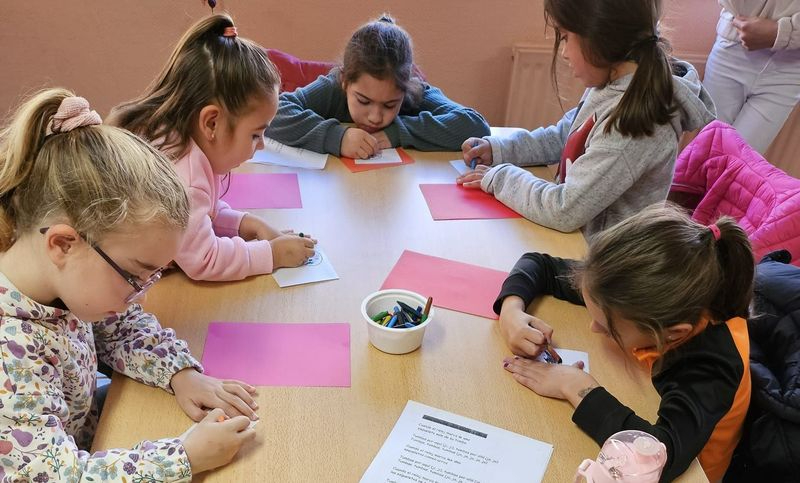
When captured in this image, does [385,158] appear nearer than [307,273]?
No

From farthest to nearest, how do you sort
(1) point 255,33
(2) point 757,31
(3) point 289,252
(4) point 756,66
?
(1) point 255,33, (4) point 756,66, (2) point 757,31, (3) point 289,252

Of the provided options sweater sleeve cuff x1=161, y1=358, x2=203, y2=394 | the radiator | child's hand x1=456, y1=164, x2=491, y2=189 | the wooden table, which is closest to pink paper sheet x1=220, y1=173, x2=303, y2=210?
the wooden table

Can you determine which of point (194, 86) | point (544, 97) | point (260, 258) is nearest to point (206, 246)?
point (260, 258)

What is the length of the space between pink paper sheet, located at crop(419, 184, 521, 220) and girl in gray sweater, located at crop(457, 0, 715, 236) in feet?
0.12

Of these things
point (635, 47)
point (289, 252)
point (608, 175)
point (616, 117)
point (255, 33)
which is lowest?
point (255, 33)

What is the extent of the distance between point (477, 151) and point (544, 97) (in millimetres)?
1260

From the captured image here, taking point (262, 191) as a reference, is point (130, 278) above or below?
above

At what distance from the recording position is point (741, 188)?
1604 mm

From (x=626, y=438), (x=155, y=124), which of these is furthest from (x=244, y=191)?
(x=626, y=438)

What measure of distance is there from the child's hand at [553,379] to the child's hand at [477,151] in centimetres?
87

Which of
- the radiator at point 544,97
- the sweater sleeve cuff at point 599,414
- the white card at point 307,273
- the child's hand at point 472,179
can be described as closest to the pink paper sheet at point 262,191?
the white card at point 307,273

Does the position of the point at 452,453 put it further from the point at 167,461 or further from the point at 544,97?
the point at 544,97

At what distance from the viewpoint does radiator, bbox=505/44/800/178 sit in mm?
2760

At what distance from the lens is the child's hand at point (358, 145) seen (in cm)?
173
